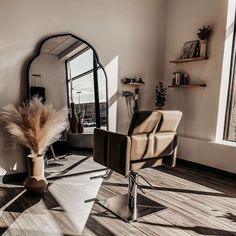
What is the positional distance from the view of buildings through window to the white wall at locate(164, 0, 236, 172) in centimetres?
147

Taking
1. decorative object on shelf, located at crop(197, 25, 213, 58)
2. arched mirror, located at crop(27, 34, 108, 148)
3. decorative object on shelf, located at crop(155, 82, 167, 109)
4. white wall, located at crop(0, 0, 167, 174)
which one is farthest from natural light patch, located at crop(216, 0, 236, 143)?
arched mirror, located at crop(27, 34, 108, 148)

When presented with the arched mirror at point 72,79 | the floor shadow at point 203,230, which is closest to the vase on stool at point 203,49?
the arched mirror at point 72,79

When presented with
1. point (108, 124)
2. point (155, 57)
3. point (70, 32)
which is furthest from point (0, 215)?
point (155, 57)

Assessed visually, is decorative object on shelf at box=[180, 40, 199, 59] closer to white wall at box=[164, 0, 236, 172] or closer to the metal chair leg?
white wall at box=[164, 0, 236, 172]

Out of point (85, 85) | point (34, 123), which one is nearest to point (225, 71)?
point (85, 85)

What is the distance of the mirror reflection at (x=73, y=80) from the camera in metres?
3.26

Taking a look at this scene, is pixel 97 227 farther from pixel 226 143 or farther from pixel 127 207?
pixel 226 143

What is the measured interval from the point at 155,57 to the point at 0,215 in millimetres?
3429

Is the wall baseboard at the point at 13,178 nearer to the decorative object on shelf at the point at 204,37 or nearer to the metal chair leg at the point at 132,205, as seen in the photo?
the metal chair leg at the point at 132,205

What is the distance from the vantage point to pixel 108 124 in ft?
12.9

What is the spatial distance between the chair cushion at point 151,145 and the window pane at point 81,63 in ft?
5.61

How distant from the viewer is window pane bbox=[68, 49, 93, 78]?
3469 millimetres

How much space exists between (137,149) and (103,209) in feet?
2.54

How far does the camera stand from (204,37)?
3.80 m
